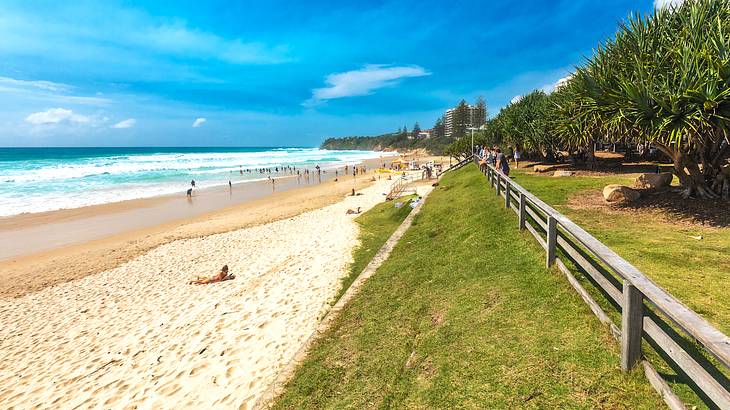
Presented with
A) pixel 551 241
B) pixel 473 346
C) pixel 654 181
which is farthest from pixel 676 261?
pixel 654 181

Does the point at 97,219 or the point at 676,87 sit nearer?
the point at 676,87

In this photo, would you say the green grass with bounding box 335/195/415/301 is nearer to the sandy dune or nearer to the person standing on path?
the sandy dune

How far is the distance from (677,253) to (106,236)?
23148 millimetres

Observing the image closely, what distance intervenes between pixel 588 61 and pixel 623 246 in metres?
7.58

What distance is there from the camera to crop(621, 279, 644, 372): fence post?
3.02 m

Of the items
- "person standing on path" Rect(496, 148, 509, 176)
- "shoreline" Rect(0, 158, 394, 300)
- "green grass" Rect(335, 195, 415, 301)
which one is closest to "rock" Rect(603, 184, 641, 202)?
"person standing on path" Rect(496, 148, 509, 176)

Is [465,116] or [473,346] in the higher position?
[465,116]

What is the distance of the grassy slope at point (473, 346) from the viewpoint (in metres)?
3.43

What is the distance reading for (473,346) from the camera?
439cm

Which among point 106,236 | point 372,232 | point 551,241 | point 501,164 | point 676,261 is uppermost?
point 501,164

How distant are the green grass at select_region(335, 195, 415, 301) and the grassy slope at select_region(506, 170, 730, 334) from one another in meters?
6.09

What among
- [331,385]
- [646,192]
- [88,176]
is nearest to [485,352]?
[331,385]

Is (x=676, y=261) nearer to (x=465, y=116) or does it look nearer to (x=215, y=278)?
(x=215, y=278)

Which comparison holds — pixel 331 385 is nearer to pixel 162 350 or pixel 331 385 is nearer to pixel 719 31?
pixel 162 350
